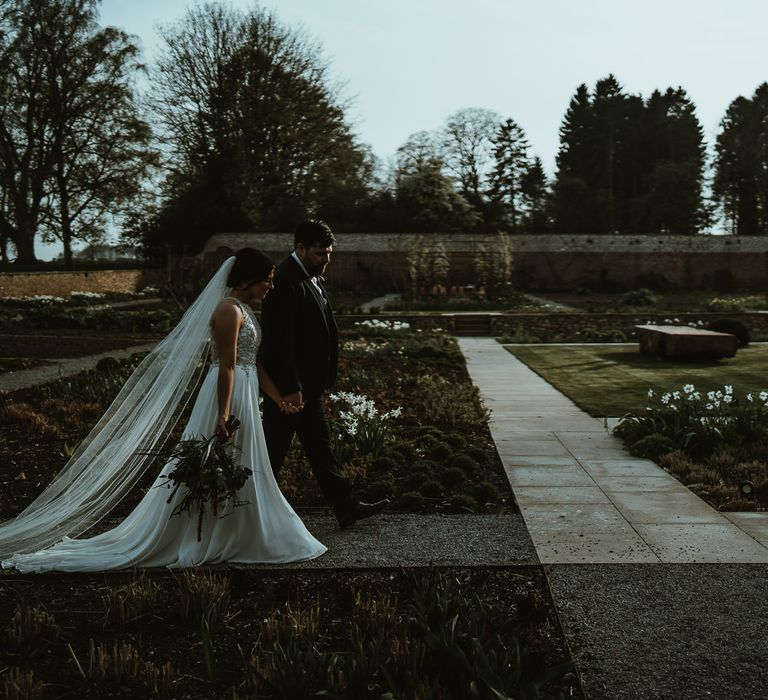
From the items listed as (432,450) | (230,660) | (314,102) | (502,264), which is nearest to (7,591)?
(230,660)

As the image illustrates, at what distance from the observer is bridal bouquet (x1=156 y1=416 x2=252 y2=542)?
145 inches

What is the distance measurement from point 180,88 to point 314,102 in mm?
6075

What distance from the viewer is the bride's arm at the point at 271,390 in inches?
160

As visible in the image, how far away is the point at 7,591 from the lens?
3.49m

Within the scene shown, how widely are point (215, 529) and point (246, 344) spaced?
0.97 metres

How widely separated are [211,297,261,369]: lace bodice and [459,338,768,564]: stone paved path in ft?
6.09

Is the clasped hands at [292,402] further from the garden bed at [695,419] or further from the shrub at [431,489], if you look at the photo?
the garden bed at [695,419]

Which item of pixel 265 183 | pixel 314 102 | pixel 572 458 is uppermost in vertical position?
pixel 314 102

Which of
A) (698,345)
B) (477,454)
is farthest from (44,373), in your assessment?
(698,345)

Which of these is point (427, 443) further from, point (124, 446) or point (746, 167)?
point (746, 167)

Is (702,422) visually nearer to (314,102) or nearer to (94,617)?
(94,617)

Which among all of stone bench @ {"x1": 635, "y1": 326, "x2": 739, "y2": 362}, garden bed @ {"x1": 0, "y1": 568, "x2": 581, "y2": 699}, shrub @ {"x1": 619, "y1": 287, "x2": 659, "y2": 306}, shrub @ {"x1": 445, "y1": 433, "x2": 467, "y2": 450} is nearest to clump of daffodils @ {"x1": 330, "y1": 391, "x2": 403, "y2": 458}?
shrub @ {"x1": 445, "y1": 433, "x2": 467, "y2": 450}

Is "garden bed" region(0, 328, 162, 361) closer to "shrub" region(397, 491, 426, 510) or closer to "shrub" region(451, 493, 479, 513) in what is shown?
"shrub" region(397, 491, 426, 510)

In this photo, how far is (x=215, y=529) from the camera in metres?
3.88
